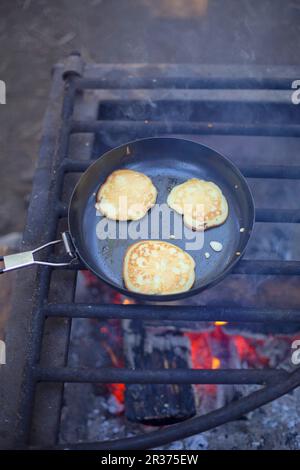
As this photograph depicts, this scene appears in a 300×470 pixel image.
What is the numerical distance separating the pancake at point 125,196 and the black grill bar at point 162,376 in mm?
979

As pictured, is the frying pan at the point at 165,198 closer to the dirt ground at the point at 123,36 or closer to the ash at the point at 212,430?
the ash at the point at 212,430

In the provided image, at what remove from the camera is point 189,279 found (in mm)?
2441

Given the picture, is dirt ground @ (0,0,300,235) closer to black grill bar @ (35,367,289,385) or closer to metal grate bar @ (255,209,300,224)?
metal grate bar @ (255,209,300,224)

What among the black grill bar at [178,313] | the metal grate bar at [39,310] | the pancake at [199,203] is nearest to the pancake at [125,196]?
the pancake at [199,203]

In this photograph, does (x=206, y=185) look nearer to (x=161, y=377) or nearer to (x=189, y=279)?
(x=189, y=279)

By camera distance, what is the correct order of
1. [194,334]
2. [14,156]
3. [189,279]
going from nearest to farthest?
[189,279] < [194,334] < [14,156]

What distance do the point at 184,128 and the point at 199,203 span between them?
0.54 metres

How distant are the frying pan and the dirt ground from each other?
211 cm

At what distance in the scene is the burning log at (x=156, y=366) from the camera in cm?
251

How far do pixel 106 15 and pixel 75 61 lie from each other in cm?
273

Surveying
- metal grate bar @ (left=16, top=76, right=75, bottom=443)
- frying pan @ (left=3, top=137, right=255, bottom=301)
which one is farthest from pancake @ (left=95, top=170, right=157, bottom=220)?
metal grate bar @ (left=16, top=76, right=75, bottom=443)

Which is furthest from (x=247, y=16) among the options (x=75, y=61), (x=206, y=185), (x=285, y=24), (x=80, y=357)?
(x=80, y=357)

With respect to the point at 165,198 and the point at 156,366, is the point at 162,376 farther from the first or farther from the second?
the point at 165,198

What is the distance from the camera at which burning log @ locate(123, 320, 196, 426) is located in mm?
2514
